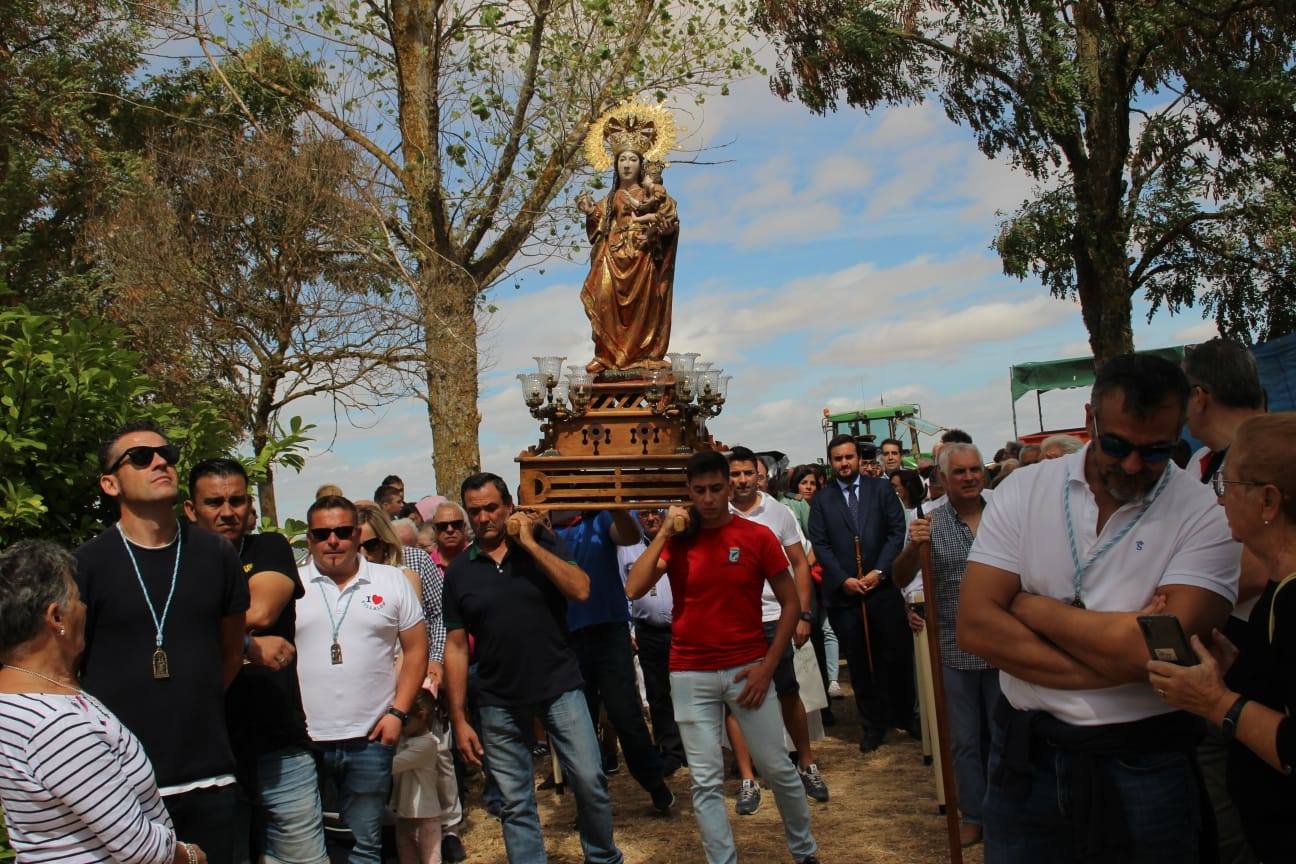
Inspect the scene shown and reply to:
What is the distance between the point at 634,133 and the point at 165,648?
4717 millimetres

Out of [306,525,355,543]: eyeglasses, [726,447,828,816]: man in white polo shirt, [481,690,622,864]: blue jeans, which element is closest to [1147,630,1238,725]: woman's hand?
[481,690,622,864]: blue jeans

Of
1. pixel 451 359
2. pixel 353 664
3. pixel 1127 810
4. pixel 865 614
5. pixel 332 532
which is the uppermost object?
pixel 451 359

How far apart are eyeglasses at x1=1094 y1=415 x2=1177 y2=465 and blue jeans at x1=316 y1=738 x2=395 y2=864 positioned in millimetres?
3540

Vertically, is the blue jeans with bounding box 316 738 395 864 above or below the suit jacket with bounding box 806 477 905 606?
below

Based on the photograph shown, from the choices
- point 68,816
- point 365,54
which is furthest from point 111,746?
point 365,54

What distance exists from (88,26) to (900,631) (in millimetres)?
16257

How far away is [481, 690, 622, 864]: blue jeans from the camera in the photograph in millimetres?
5648

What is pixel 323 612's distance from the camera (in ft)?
17.9

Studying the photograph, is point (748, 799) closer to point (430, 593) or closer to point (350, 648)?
point (430, 593)

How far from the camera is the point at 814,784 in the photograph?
7.59 metres

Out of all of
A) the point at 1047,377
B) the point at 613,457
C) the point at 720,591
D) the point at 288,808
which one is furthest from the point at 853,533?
the point at 1047,377

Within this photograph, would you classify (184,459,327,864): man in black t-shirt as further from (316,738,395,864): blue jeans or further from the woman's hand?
the woman's hand

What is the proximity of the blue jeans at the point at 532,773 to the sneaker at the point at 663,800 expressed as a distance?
177 centimetres

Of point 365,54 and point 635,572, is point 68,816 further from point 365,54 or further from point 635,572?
point 365,54
